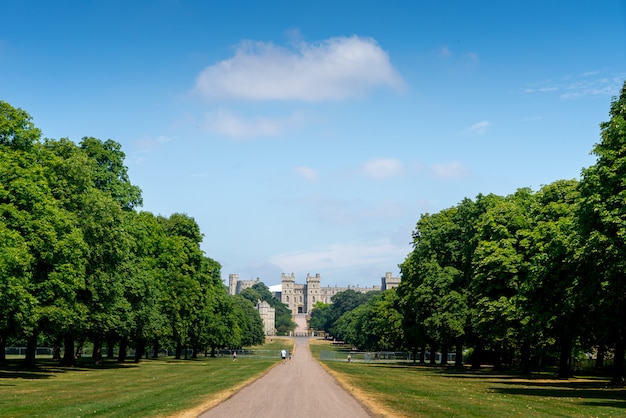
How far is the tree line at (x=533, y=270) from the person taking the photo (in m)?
32.2

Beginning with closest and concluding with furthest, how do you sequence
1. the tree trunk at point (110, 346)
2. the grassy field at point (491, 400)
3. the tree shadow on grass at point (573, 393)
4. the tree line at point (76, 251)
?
the grassy field at point (491, 400) → the tree shadow on grass at point (573, 393) → the tree line at point (76, 251) → the tree trunk at point (110, 346)

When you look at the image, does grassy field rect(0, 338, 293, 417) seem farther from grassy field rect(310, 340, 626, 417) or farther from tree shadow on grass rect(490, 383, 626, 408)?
tree shadow on grass rect(490, 383, 626, 408)

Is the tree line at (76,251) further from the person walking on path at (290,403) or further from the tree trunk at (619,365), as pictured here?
the tree trunk at (619,365)

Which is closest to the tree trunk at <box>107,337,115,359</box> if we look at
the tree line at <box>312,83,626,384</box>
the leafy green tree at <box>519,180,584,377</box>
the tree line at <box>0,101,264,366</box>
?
the tree line at <box>0,101,264,366</box>

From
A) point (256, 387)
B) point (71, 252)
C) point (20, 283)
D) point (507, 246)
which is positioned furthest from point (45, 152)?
point (507, 246)

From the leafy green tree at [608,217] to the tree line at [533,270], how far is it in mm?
53

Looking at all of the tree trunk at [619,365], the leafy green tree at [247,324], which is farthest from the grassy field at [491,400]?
the leafy green tree at [247,324]

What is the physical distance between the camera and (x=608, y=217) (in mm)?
30219

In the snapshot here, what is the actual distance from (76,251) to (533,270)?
2879 cm

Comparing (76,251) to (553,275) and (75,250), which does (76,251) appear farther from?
(553,275)

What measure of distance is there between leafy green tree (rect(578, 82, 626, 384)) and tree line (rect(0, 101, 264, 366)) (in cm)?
2900

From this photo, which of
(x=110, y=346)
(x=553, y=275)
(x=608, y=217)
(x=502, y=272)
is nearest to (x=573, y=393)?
(x=553, y=275)

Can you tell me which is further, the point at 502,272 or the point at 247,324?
the point at 247,324

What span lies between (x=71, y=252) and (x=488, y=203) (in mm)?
36859
